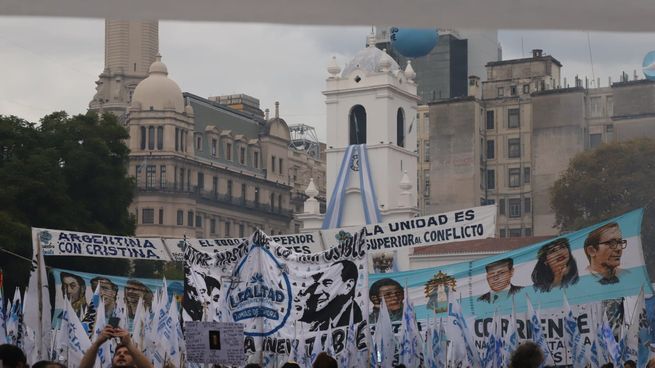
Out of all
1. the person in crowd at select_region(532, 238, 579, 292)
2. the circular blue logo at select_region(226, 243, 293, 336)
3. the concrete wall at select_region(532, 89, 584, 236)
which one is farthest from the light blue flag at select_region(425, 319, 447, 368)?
the concrete wall at select_region(532, 89, 584, 236)

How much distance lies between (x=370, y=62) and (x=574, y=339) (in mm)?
62520

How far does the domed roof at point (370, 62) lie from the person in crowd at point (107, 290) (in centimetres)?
5439

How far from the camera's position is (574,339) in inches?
629

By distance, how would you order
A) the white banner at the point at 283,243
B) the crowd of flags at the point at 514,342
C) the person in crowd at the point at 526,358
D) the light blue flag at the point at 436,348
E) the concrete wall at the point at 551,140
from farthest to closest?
the concrete wall at the point at 551,140 < the white banner at the point at 283,243 < the light blue flag at the point at 436,348 < the crowd of flags at the point at 514,342 < the person in crowd at the point at 526,358

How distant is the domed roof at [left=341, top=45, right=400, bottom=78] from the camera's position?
76938 millimetres

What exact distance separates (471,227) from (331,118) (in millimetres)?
56589

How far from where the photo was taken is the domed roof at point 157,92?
298 feet

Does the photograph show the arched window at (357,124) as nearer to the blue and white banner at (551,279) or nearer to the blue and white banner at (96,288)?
the blue and white banner at (96,288)

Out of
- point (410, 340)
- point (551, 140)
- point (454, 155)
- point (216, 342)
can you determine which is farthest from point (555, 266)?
point (454, 155)

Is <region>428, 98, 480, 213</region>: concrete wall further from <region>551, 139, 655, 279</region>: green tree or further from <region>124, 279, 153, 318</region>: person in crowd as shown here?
<region>124, 279, 153, 318</region>: person in crowd

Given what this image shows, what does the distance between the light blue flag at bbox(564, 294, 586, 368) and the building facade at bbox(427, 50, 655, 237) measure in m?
66.7

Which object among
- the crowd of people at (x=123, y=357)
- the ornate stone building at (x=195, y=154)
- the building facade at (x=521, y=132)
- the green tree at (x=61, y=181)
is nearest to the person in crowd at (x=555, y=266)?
the crowd of people at (x=123, y=357)

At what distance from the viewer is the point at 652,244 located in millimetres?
56906

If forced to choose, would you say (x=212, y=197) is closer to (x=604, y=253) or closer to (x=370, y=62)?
(x=370, y=62)
